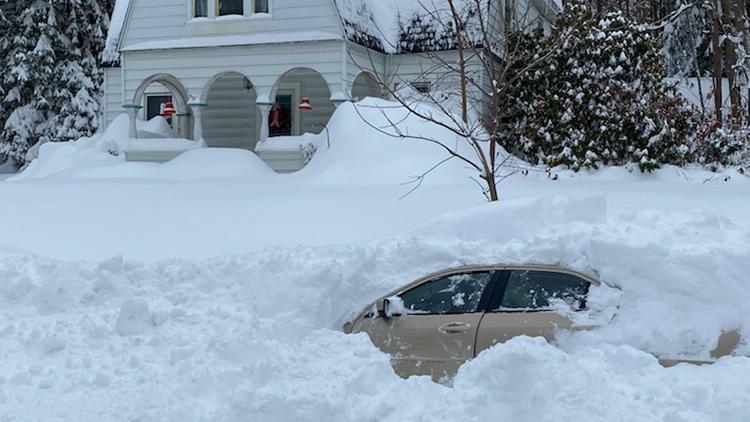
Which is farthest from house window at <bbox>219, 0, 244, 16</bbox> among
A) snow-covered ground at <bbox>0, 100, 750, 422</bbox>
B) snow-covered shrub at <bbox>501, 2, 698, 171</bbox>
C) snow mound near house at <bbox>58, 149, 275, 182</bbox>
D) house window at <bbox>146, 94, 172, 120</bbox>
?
snow-covered ground at <bbox>0, 100, 750, 422</bbox>

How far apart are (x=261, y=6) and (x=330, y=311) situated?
1253 cm

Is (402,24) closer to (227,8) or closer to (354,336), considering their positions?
(227,8)

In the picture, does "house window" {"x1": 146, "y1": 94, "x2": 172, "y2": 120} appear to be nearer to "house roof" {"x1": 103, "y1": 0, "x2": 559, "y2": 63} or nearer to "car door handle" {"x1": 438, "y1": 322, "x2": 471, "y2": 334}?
"house roof" {"x1": 103, "y1": 0, "x2": 559, "y2": 63}

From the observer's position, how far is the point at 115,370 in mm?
5391

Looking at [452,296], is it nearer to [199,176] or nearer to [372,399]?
[372,399]

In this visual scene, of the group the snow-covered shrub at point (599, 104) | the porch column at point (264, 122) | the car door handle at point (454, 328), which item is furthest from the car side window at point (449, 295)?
the porch column at point (264, 122)

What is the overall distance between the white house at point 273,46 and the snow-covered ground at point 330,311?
6.23m

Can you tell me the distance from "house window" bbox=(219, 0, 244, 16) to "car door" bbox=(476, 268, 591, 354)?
14.2 m

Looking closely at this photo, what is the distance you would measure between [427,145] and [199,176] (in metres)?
5.25

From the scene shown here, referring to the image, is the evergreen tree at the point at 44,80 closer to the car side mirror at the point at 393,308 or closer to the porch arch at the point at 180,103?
the porch arch at the point at 180,103

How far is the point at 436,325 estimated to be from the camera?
17.9 feet

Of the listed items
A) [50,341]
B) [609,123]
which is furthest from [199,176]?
[50,341]

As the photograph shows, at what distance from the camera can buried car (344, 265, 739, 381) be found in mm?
5234

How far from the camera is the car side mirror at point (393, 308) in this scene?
18.6 ft
